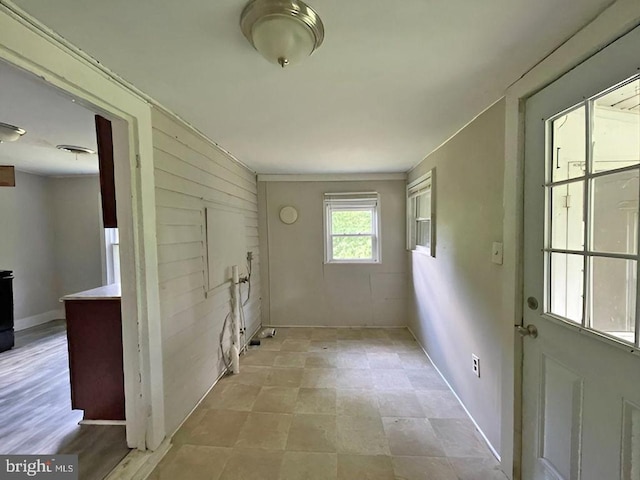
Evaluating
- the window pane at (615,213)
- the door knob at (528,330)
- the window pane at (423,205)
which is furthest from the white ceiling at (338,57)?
the door knob at (528,330)

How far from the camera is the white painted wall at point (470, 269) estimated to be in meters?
1.66

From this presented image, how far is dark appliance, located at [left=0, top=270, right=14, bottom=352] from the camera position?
10.2 ft

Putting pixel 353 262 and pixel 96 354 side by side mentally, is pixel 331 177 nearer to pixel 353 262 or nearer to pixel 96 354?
pixel 353 262

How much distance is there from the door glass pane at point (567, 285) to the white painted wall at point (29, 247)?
19.4 ft

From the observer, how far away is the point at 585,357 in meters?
1.07

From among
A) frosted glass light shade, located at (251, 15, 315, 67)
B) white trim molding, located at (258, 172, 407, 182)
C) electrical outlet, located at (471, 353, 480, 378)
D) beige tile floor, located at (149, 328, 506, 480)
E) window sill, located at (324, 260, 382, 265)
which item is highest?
white trim molding, located at (258, 172, 407, 182)

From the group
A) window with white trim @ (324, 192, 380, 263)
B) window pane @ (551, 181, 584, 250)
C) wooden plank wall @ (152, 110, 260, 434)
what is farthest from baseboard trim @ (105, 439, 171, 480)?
window with white trim @ (324, 192, 380, 263)

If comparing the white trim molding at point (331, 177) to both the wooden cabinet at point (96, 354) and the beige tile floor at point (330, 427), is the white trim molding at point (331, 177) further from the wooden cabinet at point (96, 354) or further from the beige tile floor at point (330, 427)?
the wooden cabinet at point (96, 354)

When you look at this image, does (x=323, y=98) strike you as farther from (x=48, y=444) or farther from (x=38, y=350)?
(x=38, y=350)

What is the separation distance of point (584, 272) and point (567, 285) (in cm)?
12

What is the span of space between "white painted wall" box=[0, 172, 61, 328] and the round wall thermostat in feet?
12.1

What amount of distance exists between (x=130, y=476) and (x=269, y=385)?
44.4 inches

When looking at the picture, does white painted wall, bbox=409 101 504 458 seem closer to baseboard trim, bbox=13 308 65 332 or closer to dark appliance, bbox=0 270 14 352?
dark appliance, bbox=0 270 14 352

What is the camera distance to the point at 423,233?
3316mm
